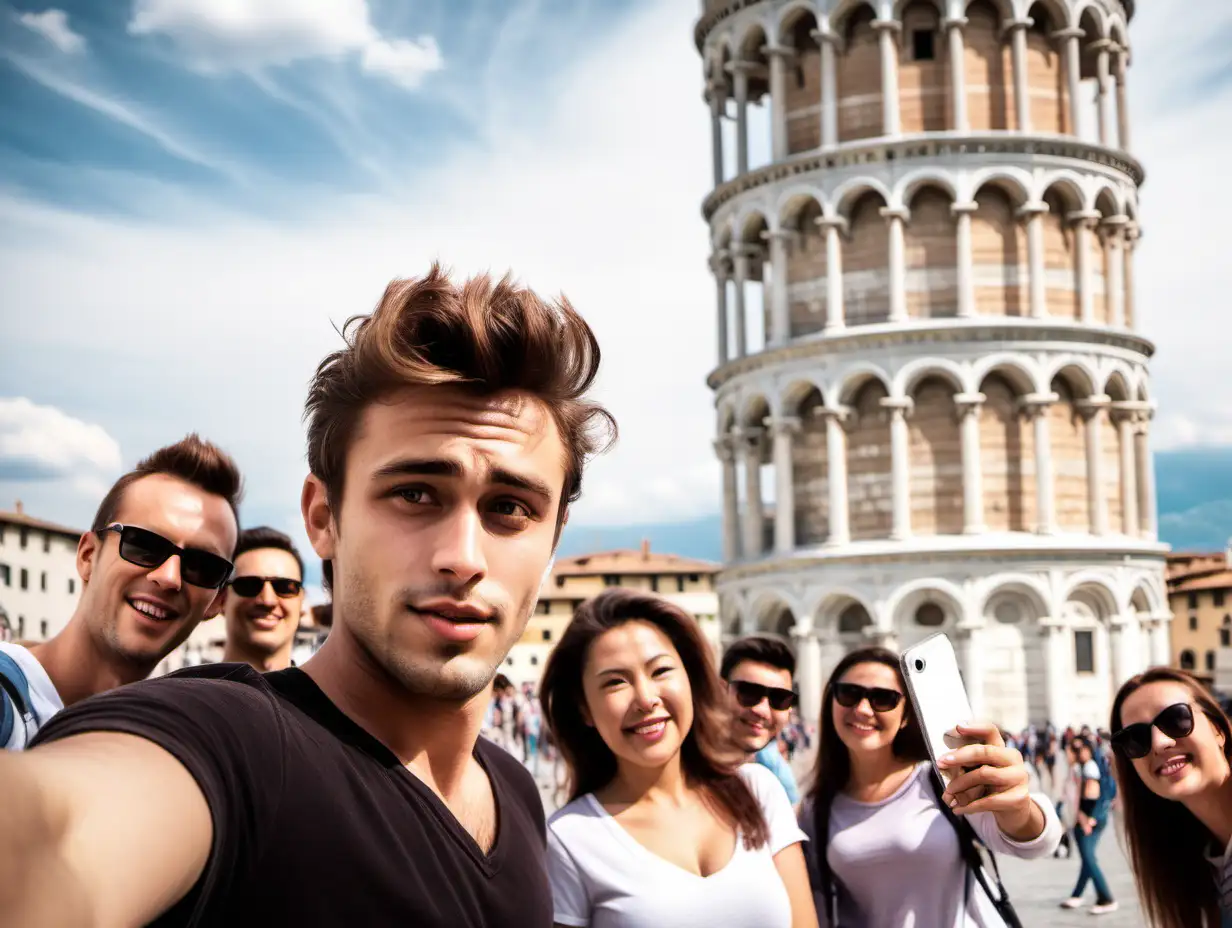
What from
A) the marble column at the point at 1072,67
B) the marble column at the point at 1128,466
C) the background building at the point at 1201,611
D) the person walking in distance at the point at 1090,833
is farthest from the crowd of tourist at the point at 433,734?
the background building at the point at 1201,611

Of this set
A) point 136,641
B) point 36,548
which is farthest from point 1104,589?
point 36,548

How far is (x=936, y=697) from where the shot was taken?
2.33 m

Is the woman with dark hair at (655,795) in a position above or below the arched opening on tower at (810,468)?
below

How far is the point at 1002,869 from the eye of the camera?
42.1 ft

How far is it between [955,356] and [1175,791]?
2584 cm

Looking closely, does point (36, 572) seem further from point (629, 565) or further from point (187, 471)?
point (187, 471)

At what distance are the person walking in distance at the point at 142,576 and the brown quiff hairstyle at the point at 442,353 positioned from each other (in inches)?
53.7

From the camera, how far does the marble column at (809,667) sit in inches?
1115

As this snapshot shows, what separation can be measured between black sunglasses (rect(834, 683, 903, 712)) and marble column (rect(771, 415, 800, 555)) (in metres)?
25.3

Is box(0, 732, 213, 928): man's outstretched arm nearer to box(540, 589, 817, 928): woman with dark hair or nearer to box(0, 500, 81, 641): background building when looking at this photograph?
box(540, 589, 817, 928): woman with dark hair

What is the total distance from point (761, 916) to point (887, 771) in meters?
1.17

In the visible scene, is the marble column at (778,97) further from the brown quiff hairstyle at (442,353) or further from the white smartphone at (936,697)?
the brown quiff hairstyle at (442,353)

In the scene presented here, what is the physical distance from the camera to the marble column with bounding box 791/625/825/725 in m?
28.3

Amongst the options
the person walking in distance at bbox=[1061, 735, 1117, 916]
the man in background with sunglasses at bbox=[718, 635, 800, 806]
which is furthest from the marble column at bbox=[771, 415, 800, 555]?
the man in background with sunglasses at bbox=[718, 635, 800, 806]
